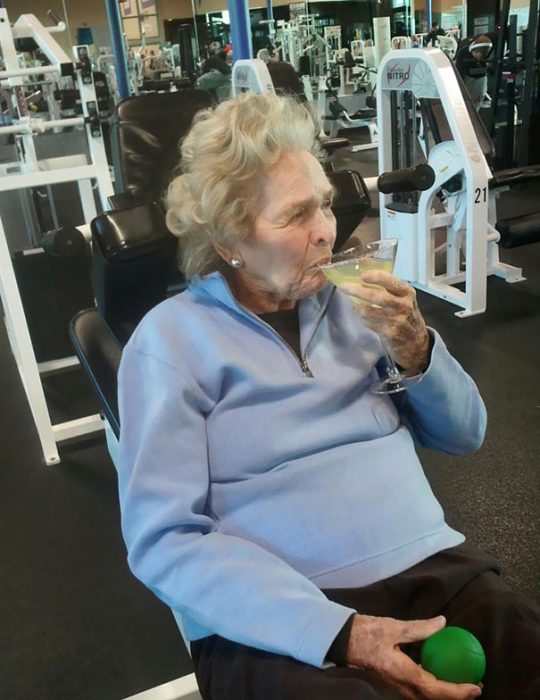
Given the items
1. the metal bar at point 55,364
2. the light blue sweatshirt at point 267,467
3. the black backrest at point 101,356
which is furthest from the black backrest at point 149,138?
the light blue sweatshirt at point 267,467

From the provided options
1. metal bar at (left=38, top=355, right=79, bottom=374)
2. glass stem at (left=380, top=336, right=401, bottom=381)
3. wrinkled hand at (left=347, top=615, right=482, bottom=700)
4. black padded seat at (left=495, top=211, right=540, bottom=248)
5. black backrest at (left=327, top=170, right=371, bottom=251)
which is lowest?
metal bar at (left=38, top=355, right=79, bottom=374)

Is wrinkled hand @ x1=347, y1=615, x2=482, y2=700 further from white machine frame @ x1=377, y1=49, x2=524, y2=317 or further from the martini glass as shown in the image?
white machine frame @ x1=377, y1=49, x2=524, y2=317

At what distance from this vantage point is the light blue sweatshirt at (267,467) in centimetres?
103

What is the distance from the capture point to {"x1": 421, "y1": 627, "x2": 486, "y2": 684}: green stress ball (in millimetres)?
979

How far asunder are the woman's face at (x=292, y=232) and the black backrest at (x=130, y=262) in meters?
0.18

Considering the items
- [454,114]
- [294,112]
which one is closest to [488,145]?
[454,114]

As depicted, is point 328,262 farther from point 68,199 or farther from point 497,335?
point 68,199

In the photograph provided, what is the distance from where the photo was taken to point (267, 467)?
1171mm

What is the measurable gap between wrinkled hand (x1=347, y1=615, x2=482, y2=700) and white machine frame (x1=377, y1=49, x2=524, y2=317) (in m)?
3.02

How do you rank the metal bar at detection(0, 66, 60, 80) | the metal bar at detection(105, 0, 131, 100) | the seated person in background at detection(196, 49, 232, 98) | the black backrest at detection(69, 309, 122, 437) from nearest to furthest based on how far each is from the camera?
the black backrest at detection(69, 309, 122, 437) < the metal bar at detection(0, 66, 60, 80) < the seated person in background at detection(196, 49, 232, 98) < the metal bar at detection(105, 0, 131, 100)

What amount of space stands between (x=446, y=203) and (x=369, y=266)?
3.21 metres

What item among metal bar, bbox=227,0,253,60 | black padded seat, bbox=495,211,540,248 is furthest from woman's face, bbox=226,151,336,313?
metal bar, bbox=227,0,253,60

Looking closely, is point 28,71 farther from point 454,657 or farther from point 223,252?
point 454,657

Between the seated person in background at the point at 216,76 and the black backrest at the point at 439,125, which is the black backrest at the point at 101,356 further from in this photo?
the seated person in background at the point at 216,76
